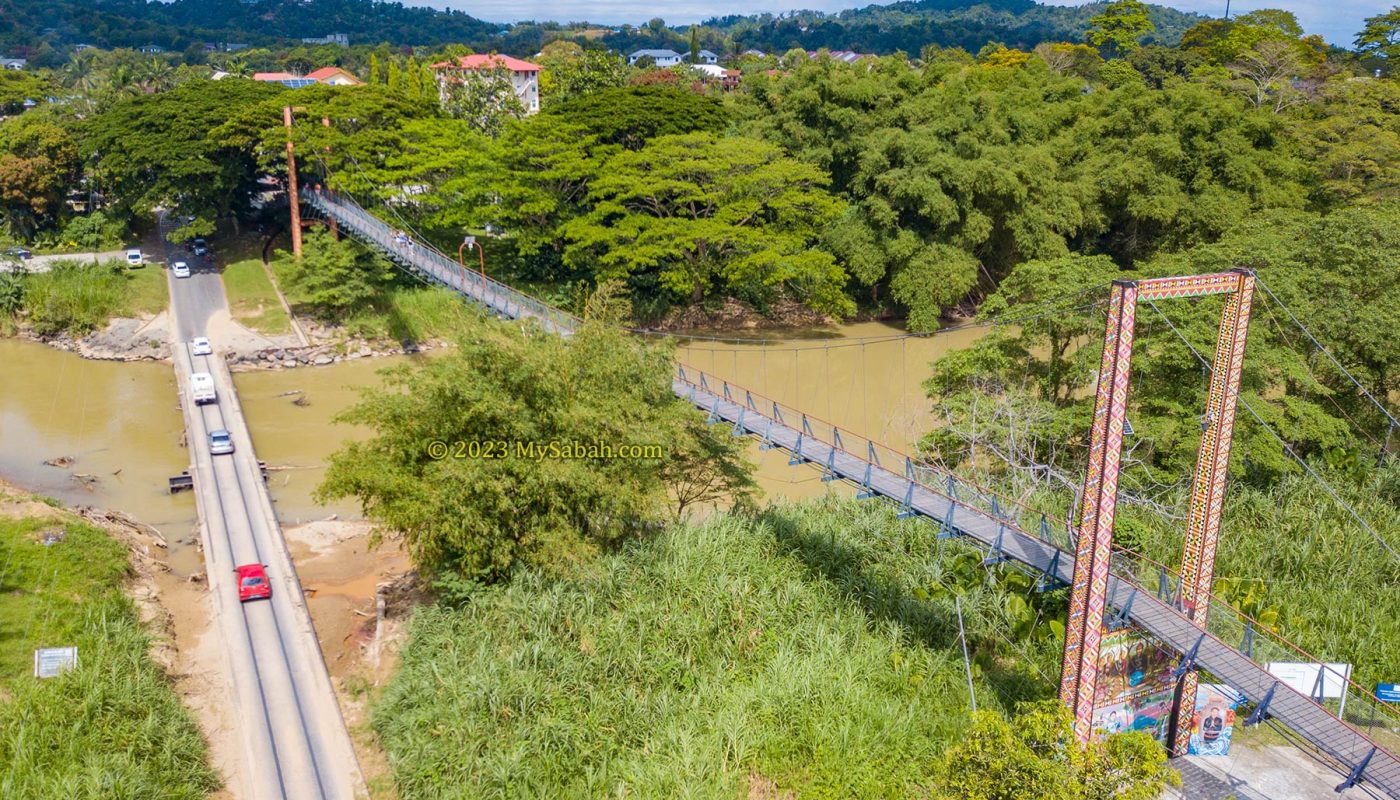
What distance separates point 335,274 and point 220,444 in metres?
8.87

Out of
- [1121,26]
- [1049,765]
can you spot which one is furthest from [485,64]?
[1121,26]

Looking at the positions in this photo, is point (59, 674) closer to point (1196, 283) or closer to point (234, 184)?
point (1196, 283)

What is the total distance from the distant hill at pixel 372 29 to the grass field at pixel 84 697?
374 feet

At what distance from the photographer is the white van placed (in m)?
22.2

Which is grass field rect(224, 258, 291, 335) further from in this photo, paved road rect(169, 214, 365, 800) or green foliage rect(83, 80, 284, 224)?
paved road rect(169, 214, 365, 800)

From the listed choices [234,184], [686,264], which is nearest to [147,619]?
[686,264]

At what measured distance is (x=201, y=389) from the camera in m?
22.3

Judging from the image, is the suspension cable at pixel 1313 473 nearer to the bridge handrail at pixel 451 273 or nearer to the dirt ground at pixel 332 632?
the dirt ground at pixel 332 632

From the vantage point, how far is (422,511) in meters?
12.3

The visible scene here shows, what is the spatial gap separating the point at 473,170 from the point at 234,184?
8205mm

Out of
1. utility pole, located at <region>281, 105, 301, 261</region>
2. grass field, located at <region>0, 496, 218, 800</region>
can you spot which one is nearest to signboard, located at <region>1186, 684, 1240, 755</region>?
grass field, located at <region>0, 496, 218, 800</region>

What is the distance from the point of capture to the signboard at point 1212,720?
34.3 feet

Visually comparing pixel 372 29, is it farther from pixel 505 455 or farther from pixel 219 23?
pixel 505 455

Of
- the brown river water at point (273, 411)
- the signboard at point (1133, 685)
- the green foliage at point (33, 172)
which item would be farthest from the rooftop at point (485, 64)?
the signboard at point (1133, 685)
